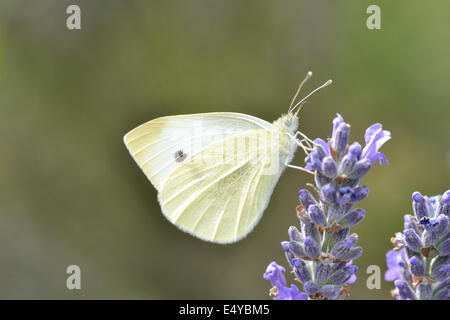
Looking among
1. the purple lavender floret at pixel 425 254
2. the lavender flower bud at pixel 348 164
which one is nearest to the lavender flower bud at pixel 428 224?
the purple lavender floret at pixel 425 254

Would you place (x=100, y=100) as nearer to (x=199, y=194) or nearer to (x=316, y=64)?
(x=316, y=64)

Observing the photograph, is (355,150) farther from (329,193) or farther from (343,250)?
(343,250)

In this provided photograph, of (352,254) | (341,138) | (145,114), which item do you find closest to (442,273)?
(352,254)

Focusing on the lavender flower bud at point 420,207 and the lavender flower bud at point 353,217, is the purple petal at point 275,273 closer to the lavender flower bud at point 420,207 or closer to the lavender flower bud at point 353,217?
the lavender flower bud at point 353,217

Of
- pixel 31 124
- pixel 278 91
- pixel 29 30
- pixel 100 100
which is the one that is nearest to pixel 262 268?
pixel 278 91

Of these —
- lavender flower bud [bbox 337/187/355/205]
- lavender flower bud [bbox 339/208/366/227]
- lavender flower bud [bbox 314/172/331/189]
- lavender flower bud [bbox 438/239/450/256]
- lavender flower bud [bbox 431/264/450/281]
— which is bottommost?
lavender flower bud [bbox 431/264/450/281]

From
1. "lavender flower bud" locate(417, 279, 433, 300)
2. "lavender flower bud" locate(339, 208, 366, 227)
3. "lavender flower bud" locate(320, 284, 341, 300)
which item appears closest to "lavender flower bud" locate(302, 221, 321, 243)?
"lavender flower bud" locate(339, 208, 366, 227)

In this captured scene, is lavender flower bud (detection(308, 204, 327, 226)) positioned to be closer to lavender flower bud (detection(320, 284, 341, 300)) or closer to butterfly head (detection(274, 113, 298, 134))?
lavender flower bud (detection(320, 284, 341, 300))
